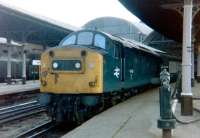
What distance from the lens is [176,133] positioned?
10.1 m

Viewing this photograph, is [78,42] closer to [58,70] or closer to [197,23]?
[58,70]

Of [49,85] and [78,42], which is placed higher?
[78,42]

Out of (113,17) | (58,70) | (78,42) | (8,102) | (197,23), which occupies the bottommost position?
(8,102)

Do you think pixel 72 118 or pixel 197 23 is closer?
pixel 72 118

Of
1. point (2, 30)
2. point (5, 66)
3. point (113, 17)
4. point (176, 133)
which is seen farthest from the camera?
point (113, 17)

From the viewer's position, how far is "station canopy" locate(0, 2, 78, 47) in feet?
99.0

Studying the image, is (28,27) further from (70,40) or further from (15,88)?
(70,40)

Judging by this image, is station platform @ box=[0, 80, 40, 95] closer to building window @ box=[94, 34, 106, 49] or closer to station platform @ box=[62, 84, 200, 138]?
building window @ box=[94, 34, 106, 49]

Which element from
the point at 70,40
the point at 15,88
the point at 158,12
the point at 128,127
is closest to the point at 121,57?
the point at 70,40

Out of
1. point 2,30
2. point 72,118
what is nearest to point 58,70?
point 72,118

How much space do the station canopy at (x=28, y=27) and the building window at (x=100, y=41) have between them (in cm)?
1341

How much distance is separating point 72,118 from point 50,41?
2948 cm

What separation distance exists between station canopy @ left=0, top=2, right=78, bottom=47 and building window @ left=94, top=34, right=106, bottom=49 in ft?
44.0

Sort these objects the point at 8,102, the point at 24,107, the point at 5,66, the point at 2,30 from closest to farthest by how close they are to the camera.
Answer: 1. the point at 24,107
2. the point at 8,102
3. the point at 2,30
4. the point at 5,66
